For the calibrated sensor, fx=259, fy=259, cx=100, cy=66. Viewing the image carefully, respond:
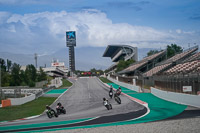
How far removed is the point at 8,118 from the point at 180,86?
1560 centimetres

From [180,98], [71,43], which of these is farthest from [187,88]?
[71,43]

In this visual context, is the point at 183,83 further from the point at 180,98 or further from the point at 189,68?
the point at 189,68

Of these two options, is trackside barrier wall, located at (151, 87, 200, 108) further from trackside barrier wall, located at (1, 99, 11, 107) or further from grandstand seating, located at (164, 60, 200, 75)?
trackside barrier wall, located at (1, 99, 11, 107)

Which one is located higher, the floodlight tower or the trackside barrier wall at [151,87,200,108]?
the floodlight tower

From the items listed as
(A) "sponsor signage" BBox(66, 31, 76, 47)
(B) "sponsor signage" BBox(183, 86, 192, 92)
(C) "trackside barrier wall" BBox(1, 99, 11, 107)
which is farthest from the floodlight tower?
(B) "sponsor signage" BBox(183, 86, 192, 92)

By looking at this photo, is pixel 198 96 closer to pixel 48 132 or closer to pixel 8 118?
pixel 48 132

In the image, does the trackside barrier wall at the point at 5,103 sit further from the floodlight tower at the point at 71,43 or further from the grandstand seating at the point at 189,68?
the floodlight tower at the point at 71,43

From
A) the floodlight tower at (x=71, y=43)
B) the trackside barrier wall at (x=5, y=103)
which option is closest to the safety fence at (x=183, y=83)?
the trackside barrier wall at (x=5, y=103)

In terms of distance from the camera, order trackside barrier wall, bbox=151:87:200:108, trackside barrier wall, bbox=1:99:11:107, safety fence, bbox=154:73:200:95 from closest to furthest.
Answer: trackside barrier wall, bbox=151:87:200:108 < safety fence, bbox=154:73:200:95 < trackside barrier wall, bbox=1:99:11:107

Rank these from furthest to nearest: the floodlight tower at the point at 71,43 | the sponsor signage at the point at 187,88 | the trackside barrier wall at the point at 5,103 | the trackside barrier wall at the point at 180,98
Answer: the floodlight tower at the point at 71,43
the trackside barrier wall at the point at 5,103
the sponsor signage at the point at 187,88
the trackside barrier wall at the point at 180,98

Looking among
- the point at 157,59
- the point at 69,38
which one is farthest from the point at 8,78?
the point at 69,38

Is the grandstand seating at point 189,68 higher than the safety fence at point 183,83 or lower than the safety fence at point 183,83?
higher

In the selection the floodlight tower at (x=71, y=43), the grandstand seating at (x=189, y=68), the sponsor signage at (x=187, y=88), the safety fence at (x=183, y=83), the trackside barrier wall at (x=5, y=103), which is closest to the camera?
the safety fence at (x=183, y=83)

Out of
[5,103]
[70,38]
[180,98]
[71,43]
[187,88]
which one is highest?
[70,38]
